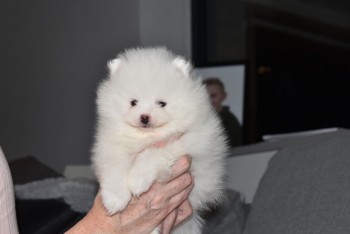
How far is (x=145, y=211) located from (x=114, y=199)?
0.26 ft

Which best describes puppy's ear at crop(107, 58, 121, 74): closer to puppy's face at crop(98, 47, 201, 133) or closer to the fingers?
puppy's face at crop(98, 47, 201, 133)

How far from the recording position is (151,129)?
1.18 metres

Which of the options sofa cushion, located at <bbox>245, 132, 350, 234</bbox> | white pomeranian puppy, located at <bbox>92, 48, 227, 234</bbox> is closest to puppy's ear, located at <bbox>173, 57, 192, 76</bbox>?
white pomeranian puppy, located at <bbox>92, 48, 227, 234</bbox>

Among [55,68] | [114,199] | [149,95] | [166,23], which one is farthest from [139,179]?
[166,23]

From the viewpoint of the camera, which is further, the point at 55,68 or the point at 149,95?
the point at 55,68

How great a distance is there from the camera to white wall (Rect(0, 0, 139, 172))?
335cm

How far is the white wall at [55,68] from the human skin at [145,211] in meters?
2.25

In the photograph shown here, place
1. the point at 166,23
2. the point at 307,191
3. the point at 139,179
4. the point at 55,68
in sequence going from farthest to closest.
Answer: the point at 166,23 < the point at 55,68 < the point at 307,191 < the point at 139,179

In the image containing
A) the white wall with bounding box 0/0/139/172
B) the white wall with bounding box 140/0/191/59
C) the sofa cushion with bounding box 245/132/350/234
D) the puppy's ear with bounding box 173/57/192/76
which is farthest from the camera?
the white wall with bounding box 140/0/191/59

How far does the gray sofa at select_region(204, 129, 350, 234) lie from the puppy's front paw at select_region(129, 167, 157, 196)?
18.7 inches

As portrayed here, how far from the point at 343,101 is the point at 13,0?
6.80 ft

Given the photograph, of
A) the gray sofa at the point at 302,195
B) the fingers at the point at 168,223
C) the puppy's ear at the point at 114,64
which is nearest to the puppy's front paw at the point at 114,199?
the fingers at the point at 168,223

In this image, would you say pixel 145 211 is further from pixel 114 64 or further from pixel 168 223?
pixel 114 64

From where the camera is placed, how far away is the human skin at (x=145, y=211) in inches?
46.4
